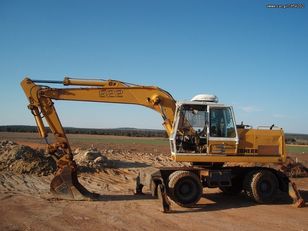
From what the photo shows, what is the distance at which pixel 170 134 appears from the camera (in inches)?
504

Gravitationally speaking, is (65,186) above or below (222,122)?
below

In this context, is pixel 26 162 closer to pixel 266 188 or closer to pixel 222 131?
pixel 222 131

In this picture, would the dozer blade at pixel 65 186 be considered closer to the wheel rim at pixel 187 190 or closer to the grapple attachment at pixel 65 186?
the grapple attachment at pixel 65 186

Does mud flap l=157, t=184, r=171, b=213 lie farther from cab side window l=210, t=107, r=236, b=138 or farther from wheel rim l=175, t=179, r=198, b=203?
cab side window l=210, t=107, r=236, b=138

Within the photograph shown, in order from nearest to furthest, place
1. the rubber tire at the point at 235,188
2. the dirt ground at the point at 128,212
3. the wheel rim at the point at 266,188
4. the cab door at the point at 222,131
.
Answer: the dirt ground at the point at 128,212
the cab door at the point at 222,131
the wheel rim at the point at 266,188
the rubber tire at the point at 235,188

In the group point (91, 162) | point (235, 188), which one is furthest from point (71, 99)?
point (91, 162)

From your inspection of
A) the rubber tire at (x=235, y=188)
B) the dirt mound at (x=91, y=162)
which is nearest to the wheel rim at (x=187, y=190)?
the rubber tire at (x=235, y=188)

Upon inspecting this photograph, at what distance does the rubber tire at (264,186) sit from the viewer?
42.2ft

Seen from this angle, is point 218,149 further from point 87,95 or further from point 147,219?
point 87,95

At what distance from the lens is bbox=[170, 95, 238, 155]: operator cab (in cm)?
1241

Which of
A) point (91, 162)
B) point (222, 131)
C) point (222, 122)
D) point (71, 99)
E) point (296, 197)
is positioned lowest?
point (296, 197)

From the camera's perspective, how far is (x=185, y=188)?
12.2 metres

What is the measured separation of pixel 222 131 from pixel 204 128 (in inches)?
22.5

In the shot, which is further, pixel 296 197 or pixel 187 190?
pixel 296 197
